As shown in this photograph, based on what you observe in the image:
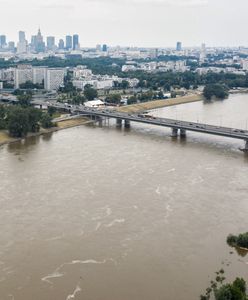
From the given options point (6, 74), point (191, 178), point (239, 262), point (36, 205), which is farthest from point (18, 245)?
point (6, 74)

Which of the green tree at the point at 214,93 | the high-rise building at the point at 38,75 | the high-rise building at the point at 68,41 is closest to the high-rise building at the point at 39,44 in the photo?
the high-rise building at the point at 68,41

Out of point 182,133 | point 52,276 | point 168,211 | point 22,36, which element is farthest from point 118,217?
point 22,36

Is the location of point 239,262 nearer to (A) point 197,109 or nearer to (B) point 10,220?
(B) point 10,220

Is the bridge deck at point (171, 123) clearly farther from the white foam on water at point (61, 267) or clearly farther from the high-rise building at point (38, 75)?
the high-rise building at point (38, 75)

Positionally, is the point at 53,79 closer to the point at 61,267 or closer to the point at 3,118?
the point at 3,118

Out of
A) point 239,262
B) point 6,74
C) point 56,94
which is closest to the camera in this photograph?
point 239,262

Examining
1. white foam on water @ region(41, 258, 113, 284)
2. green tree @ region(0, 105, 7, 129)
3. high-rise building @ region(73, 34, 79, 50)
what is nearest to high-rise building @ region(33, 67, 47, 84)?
green tree @ region(0, 105, 7, 129)

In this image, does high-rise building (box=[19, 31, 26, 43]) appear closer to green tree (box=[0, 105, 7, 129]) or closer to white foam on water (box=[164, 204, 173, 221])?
green tree (box=[0, 105, 7, 129])
